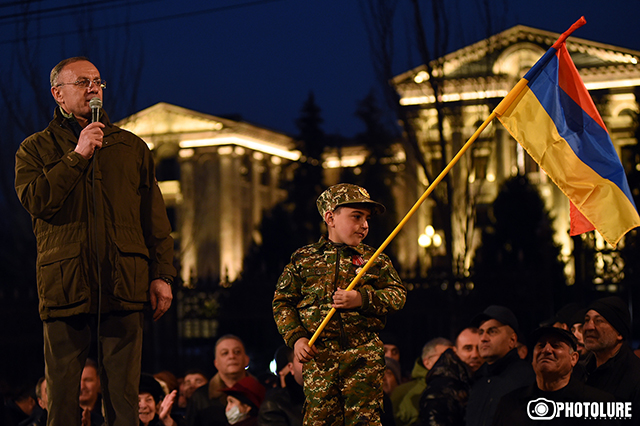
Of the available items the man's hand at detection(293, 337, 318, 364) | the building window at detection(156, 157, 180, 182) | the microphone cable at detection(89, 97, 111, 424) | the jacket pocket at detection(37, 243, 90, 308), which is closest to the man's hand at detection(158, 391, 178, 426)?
the man's hand at detection(293, 337, 318, 364)

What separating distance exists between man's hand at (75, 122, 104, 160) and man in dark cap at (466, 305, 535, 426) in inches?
143

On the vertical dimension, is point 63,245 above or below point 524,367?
above

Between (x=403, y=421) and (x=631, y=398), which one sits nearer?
(x=631, y=398)

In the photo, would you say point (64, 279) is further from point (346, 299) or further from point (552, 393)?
point (552, 393)

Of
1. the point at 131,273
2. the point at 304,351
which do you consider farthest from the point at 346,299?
the point at 131,273

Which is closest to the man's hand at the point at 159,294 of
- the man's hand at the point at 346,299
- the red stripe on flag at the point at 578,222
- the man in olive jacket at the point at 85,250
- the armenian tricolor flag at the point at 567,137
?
the man in olive jacket at the point at 85,250

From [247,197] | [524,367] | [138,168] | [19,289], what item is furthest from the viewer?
[247,197]

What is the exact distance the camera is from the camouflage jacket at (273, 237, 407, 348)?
469 centimetres

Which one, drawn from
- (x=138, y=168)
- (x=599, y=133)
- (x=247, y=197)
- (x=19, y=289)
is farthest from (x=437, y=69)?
(x=247, y=197)

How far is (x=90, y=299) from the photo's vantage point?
13.3ft

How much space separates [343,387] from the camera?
4.64 meters

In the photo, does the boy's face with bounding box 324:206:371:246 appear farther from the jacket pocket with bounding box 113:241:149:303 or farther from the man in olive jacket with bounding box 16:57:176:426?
the jacket pocket with bounding box 113:241:149:303

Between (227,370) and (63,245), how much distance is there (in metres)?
4.02

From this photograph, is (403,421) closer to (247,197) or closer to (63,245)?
(63,245)
